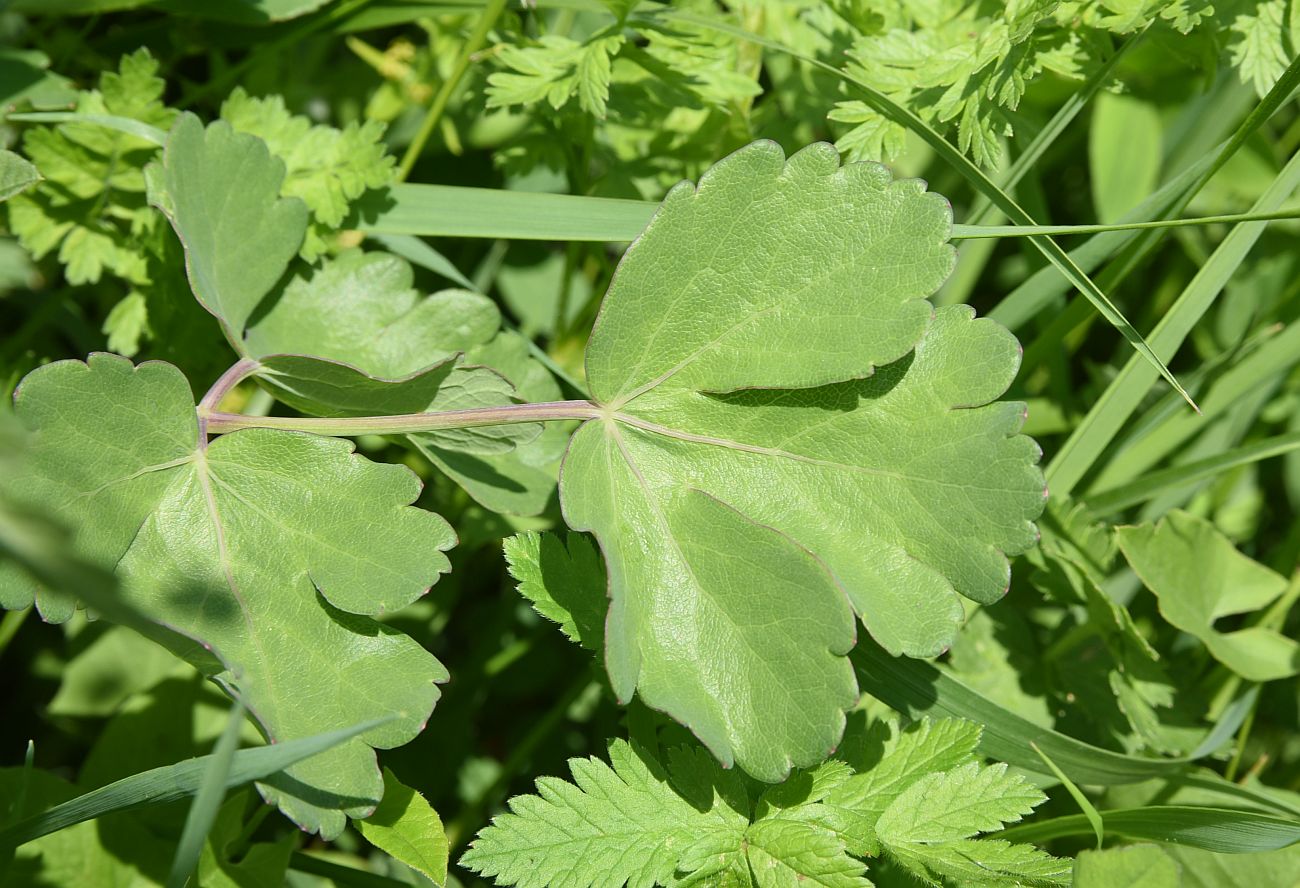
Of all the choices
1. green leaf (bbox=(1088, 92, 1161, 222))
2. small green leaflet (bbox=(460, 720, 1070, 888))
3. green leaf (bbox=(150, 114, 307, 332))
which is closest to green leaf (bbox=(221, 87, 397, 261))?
green leaf (bbox=(150, 114, 307, 332))

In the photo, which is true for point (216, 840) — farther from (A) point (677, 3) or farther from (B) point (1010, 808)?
(A) point (677, 3)

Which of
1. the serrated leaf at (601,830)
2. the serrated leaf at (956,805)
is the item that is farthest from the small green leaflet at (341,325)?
the serrated leaf at (956,805)

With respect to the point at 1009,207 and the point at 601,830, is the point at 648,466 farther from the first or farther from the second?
the point at 1009,207

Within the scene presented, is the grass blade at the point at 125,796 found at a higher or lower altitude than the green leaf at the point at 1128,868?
lower

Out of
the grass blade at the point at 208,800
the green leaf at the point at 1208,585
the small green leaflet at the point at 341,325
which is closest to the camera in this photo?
the grass blade at the point at 208,800

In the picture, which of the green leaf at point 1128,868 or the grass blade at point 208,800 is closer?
the grass blade at point 208,800

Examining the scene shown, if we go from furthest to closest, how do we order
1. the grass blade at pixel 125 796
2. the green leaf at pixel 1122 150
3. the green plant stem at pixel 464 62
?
the green leaf at pixel 1122 150
the green plant stem at pixel 464 62
the grass blade at pixel 125 796

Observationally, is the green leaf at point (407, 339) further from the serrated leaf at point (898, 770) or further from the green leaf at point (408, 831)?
the serrated leaf at point (898, 770)
